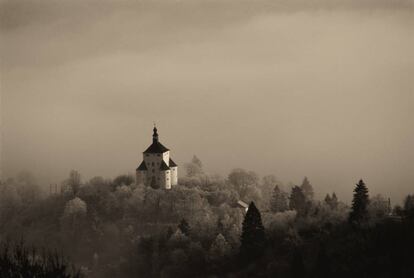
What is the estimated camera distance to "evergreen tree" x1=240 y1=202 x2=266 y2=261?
89.6 m

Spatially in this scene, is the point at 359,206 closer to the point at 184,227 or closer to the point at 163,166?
the point at 184,227

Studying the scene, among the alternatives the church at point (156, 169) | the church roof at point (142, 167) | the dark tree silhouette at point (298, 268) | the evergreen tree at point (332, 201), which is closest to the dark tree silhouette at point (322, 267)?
the dark tree silhouette at point (298, 268)

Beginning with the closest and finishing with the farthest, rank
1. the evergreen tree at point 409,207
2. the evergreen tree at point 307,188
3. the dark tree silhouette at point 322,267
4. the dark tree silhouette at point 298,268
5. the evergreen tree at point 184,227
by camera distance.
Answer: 1. the dark tree silhouette at point 322,267
2. the dark tree silhouette at point 298,268
3. the evergreen tree at point 409,207
4. the evergreen tree at point 184,227
5. the evergreen tree at point 307,188

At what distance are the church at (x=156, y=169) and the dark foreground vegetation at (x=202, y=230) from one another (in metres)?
1.82

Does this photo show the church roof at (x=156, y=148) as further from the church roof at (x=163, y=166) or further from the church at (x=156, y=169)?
the church roof at (x=163, y=166)

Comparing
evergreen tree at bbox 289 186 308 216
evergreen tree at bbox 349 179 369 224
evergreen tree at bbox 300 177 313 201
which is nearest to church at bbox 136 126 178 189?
evergreen tree at bbox 300 177 313 201

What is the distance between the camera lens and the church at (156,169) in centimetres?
11644

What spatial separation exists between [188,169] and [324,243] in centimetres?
4254

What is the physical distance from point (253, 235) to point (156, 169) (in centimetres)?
2954

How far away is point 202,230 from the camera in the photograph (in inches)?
4008

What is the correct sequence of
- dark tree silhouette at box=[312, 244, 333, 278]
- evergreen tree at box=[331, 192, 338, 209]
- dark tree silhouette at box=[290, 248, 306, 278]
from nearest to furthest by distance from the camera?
dark tree silhouette at box=[312, 244, 333, 278]
dark tree silhouette at box=[290, 248, 306, 278]
evergreen tree at box=[331, 192, 338, 209]

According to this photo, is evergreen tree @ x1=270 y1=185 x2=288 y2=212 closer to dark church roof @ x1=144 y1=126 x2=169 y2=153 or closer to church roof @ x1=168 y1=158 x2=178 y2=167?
church roof @ x1=168 y1=158 x2=178 y2=167

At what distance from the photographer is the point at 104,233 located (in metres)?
112

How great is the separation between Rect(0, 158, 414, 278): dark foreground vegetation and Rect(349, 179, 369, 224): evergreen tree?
8cm
